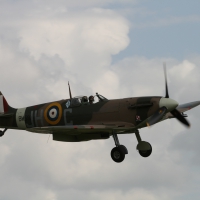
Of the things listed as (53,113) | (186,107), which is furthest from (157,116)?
(53,113)

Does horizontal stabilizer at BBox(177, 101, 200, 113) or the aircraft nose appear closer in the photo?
the aircraft nose

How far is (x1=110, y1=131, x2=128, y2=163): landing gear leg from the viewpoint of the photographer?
90.5 ft

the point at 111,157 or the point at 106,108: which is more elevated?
the point at 106,108

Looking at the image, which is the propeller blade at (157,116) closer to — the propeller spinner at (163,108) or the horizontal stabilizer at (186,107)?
the propeller spinner at (163,108)

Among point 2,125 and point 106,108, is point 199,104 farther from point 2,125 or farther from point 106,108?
point 2,125

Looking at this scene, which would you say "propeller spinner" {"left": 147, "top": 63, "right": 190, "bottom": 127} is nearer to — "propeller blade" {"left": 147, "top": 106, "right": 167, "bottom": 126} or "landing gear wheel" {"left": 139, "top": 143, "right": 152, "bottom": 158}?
"propeller blade" {"left": 147, "top": 106, "right": 167, "bottom": 126}

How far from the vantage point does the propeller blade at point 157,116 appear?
26.8m

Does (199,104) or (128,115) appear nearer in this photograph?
(128,115)

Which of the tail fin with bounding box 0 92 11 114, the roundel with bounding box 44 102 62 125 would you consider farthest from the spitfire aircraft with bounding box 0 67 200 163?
the tail fin with bounding box 0 92 11 114

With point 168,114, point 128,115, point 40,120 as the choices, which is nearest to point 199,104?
point 168,114

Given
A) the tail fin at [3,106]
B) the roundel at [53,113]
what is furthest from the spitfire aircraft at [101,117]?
the tail fin at [3,106]

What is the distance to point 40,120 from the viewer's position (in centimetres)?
3011

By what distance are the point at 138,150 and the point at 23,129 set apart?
5845 millimetres

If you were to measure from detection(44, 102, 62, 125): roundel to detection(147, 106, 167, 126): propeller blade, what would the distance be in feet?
14.7
